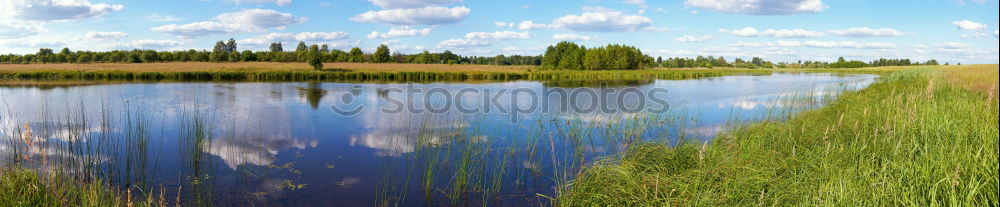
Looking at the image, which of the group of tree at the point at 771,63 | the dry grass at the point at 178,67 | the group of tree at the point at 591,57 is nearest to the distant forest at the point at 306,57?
the group of tree at the point at 591,57

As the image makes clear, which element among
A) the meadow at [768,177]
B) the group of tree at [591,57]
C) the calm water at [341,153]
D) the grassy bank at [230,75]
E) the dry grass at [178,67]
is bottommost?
the calm water at [341,153]

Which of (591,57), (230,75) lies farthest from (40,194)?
(591,57)

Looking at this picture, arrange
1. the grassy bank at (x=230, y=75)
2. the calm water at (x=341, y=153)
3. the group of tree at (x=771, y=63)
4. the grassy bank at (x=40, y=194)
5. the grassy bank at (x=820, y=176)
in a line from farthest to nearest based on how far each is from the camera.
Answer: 1. the group of tree at (x=771, y=63)
2. the grassy bank at (x=230, y=75)
3. the calm water at (x=341, y=153)
4. the grassy bank at (x=40, y=194)
5. the grassy bank at (x=820, y=176)

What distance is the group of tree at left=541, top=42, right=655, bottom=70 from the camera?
218 ft

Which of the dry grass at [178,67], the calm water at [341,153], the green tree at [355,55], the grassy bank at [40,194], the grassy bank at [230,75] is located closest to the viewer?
the grassy bank at [40,194]

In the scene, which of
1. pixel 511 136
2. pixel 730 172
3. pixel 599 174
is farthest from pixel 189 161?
pixel 730 172

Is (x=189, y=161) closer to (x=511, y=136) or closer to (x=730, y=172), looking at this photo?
(x=511, y=136)

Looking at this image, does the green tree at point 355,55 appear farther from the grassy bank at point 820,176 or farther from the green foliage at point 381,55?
the grassy bank at point 820,176

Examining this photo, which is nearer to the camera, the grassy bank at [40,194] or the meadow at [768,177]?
the meadow at [768,177]

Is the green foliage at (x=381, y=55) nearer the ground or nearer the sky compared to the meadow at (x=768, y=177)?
nearer the sky

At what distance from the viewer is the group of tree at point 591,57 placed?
218 ft

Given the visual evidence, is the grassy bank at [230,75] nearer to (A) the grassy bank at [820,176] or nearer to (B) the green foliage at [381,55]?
(B) the green foliage at [381,55]

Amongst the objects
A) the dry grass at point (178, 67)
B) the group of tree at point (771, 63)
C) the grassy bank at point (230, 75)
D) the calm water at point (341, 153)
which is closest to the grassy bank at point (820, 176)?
the calm water at point (341, 153)

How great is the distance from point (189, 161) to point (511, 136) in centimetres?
536
